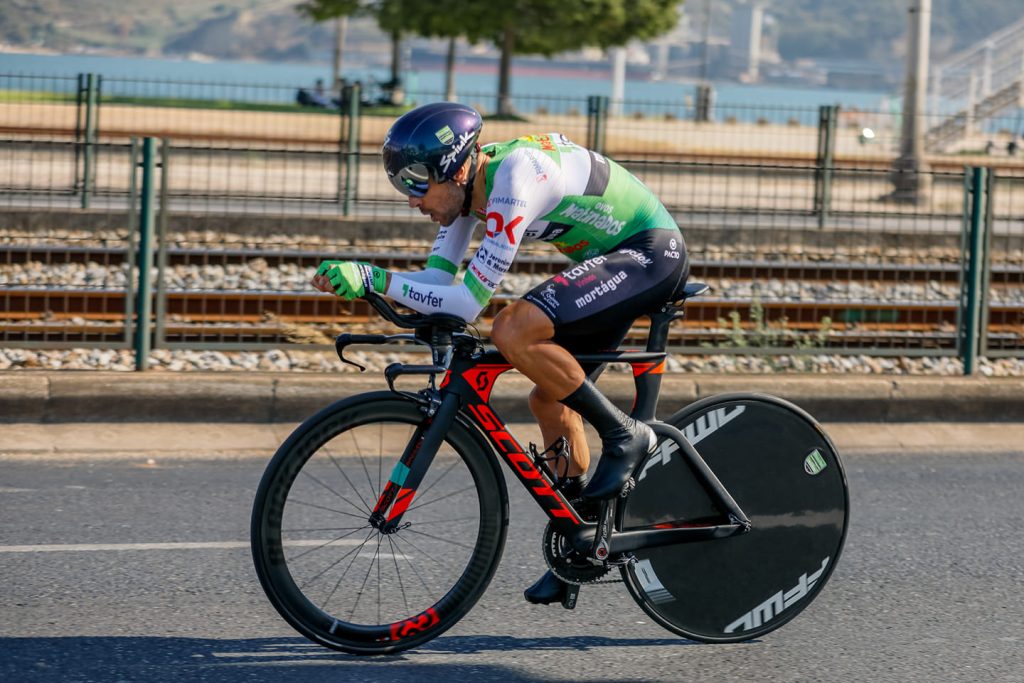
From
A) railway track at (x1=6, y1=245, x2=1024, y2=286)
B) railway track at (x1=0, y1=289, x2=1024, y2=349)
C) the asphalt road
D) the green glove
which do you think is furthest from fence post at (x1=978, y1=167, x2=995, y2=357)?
the green glove

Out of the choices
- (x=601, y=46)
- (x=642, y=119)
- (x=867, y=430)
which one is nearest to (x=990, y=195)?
(x=867, y=430)

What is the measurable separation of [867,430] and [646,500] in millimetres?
4457

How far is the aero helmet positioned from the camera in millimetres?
4242

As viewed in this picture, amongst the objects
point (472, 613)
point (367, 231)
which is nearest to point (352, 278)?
point (472, 613)

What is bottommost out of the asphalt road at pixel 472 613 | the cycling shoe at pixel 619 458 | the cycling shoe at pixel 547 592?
the asphalt road at pixel 472 613

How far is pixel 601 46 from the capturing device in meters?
49.7

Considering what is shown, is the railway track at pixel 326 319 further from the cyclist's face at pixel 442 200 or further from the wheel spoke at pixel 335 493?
the cyclist's face at pixel 442 200

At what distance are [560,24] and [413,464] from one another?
44485 millimetres

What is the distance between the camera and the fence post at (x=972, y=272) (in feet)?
31.8

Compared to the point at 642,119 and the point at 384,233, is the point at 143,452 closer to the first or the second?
the point at 384,233

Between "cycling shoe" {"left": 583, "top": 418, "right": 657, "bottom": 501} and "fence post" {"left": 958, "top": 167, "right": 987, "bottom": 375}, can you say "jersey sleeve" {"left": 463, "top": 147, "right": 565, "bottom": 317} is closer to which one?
"cycling shoe" {"left": 583, "top": 418, "right": 657, "bottom": 501}

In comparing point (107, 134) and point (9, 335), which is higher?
point (107, 134)

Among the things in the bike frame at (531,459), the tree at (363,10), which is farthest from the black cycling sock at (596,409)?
the tree at (363,10)

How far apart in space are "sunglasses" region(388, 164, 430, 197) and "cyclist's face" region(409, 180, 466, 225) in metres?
0.02
